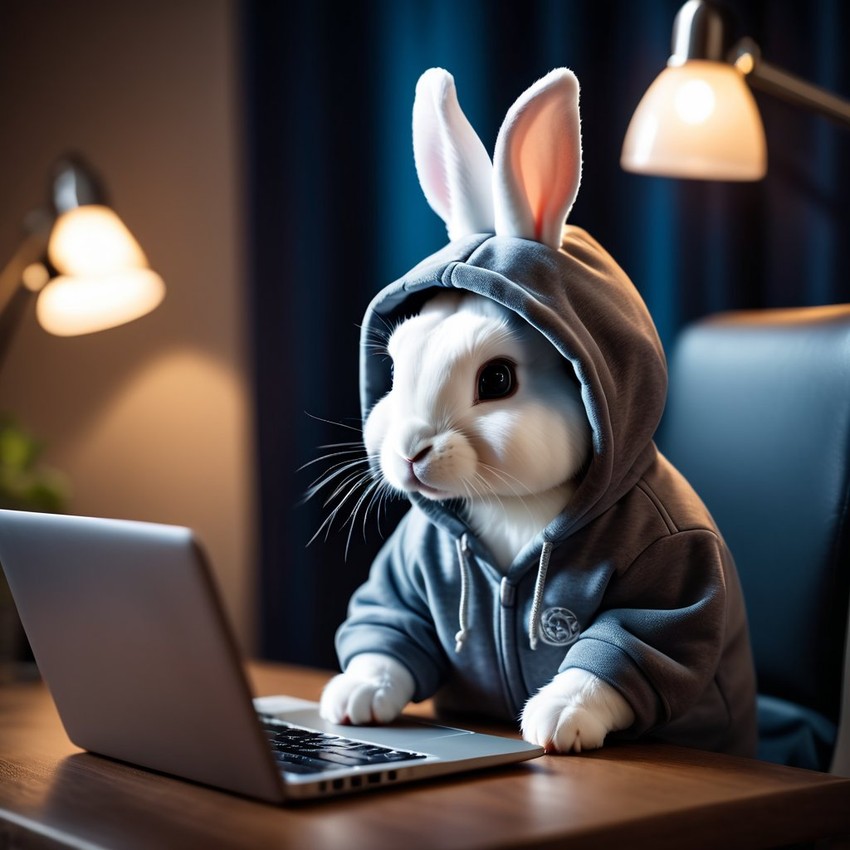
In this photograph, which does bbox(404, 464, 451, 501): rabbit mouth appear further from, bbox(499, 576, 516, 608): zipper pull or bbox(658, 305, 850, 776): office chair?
bbox(658, 305, 850, 776): office chair

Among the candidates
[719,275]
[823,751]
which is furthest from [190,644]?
[719,275]

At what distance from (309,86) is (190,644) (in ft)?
5.66

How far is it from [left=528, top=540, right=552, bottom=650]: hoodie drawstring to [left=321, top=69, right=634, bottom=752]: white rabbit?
3 centimetres

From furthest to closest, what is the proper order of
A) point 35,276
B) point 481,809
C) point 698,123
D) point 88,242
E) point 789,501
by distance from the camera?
point 35,276 → point 88,242 → point 698,123 → point 789,501 → point 481,809

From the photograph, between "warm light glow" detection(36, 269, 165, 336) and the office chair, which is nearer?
the office chair

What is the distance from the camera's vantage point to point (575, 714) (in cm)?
87

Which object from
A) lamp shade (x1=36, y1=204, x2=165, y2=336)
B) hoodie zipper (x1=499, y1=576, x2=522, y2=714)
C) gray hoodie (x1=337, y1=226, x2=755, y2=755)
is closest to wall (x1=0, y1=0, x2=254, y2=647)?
lamp shade (x1=36, y1=204, x2=165, y2=336)

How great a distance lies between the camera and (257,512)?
239cm

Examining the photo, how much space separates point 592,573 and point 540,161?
0.34 metres

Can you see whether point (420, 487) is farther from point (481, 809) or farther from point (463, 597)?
point (481, 809)

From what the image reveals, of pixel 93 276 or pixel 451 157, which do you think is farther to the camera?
pixel 93 276

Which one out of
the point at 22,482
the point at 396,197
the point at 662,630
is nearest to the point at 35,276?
the point at 22,482

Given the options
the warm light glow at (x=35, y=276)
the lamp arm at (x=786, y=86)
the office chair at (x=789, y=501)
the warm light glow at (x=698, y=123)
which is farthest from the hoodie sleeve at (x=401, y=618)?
the warm light glow at (x=35, y=276)

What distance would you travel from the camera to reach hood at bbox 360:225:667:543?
2.94 feet
